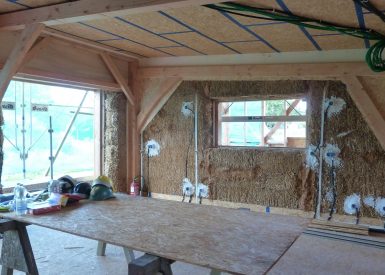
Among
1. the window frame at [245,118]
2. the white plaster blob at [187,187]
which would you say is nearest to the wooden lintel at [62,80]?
the window frame at [245,118]

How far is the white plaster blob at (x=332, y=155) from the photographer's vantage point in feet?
13.8

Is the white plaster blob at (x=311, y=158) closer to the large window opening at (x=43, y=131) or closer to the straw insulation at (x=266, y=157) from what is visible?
the straw insulation at (x=266, y=157)

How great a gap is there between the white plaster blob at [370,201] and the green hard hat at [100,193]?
9.90 ft

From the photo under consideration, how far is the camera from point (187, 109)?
5.07 metres

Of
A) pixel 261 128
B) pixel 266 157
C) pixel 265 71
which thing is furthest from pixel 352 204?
pixel 261 128

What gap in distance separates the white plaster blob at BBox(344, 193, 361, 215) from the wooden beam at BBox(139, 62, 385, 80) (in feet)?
4.76

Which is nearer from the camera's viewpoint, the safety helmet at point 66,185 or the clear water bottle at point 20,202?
the clear water bottle at point 20,202

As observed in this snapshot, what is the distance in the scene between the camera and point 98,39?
4141 mm

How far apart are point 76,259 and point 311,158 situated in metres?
2.95

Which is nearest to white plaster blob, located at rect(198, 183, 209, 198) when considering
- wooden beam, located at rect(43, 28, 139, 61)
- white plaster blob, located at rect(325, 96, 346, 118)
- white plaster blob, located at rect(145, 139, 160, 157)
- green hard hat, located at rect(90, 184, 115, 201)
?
white plaster blob, located at rect(145, 139, 160, 157)

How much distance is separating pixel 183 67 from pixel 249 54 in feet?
3.18

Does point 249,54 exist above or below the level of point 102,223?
above

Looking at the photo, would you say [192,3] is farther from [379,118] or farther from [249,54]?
[379,118]

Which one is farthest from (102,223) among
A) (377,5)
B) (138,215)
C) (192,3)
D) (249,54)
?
(249,54)
